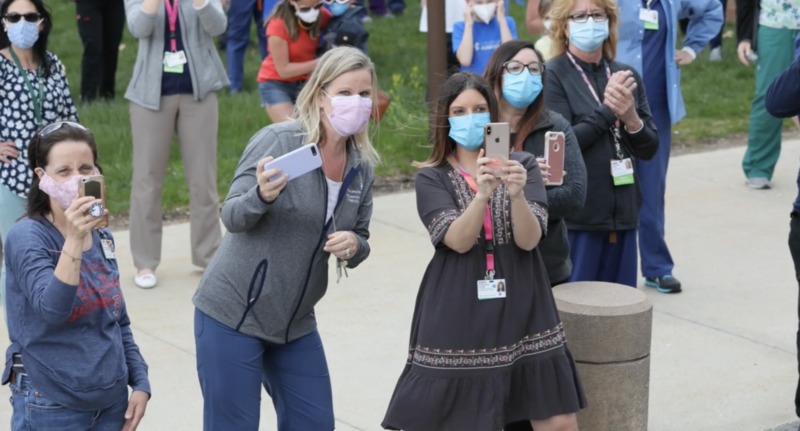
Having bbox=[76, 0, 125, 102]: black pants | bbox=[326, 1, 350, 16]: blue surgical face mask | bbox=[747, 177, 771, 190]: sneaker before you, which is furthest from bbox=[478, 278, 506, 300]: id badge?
bbox=[76, 0, 125, 102]: black pants

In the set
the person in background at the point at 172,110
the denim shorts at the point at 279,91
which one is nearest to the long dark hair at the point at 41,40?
the person in background at the point at 172,110

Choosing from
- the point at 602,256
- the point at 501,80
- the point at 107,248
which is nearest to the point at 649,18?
the point at 602,256

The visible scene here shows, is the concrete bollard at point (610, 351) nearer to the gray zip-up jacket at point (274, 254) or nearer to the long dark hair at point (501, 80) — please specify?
the long dark hair at point (501, 80)

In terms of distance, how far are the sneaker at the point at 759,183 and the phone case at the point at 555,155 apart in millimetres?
5112

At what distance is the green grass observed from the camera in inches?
392

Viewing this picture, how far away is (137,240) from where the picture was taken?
766 centimetres

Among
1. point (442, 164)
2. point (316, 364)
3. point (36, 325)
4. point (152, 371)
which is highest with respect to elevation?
point (442, 164)

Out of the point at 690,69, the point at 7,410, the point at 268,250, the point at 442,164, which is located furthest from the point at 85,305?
the point at 690,69

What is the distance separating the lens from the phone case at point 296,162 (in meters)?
4.09

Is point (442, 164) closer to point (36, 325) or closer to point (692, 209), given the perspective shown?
point (36, 325)

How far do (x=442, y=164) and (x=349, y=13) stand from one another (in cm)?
398

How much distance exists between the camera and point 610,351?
5.23 metres

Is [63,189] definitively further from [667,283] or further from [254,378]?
[667,283]

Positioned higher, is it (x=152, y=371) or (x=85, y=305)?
(x=85, y=305)
